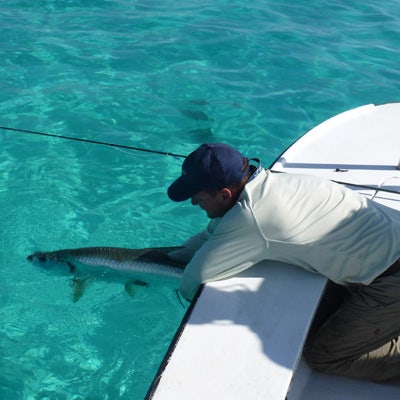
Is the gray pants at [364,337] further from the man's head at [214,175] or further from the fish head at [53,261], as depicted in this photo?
the fish head at [53,261]

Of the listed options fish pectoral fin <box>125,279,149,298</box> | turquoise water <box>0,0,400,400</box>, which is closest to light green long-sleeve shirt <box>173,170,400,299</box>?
fish pectoral fin <box>125,279,149,298</box>

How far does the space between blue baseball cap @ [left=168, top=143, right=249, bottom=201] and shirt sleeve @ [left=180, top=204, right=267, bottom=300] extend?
0.18m

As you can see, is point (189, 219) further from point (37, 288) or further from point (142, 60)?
point (142, 60)

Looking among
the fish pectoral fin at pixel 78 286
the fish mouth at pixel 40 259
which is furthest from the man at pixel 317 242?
the fish mouth at pixel 40 259

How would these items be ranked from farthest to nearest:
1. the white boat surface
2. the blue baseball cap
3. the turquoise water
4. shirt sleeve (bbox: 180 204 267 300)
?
the turquoise water → the blue baseball cap → shirt sleeve (bbox: 180 204 267 300) → the white boat surface

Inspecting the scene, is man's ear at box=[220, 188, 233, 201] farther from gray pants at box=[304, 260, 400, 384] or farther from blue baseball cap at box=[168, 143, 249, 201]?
gray pants at box=[304, 260, 400, 384]

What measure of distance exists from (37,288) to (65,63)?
201 inches

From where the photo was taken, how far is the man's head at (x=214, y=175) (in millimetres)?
3371

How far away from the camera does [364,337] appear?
342 centimetres

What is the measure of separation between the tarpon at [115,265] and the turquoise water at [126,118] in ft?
0.65

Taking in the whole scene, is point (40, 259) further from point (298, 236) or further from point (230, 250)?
point (298, 236)

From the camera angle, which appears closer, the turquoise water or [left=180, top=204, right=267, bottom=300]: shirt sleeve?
[left=180, top=204, right=267, bottom=300]: shirt sleeve

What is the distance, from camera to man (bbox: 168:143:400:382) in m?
3.27

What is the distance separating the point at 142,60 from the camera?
9805 mm
